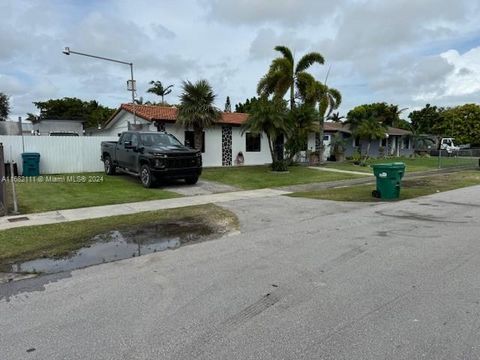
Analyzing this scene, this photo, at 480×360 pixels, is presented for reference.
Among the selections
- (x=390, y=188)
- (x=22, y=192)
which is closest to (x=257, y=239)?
(x=390, y=188)

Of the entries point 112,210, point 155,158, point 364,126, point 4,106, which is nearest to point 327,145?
point 364,126

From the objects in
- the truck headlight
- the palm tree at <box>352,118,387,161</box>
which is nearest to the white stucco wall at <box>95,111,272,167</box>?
the truck headlight

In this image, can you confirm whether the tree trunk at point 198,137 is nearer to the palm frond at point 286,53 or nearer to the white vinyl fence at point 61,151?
the white vinyl fence at point 61,151

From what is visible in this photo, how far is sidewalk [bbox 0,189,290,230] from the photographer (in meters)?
8.38

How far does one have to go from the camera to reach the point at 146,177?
1366 centimetres

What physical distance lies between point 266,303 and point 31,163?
49.4ft

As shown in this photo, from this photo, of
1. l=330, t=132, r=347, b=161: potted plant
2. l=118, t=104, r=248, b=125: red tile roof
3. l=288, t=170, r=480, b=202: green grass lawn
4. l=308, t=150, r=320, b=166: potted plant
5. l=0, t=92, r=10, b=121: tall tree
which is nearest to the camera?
l=288, t=170, r=480, b=202: green grass lawn

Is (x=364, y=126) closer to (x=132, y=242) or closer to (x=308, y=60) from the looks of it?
(x=308, y=60)

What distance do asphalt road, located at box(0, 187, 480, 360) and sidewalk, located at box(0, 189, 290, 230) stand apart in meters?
3.70

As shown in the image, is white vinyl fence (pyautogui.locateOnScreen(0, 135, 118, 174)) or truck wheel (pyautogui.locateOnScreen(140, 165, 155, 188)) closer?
truck wheel (pyautogui.locateOnScreen(140, 165, 155, 188))

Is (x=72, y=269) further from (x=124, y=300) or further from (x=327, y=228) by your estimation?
(x=327, y=228)

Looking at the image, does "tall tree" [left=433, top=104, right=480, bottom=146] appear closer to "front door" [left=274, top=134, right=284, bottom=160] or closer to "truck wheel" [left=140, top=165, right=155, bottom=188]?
"front door" [left=274, top=134, right=284, bottom=160]

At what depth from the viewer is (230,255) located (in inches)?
231

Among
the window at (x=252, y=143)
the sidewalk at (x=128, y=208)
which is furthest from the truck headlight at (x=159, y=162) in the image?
the window at (x=252, y=143)
